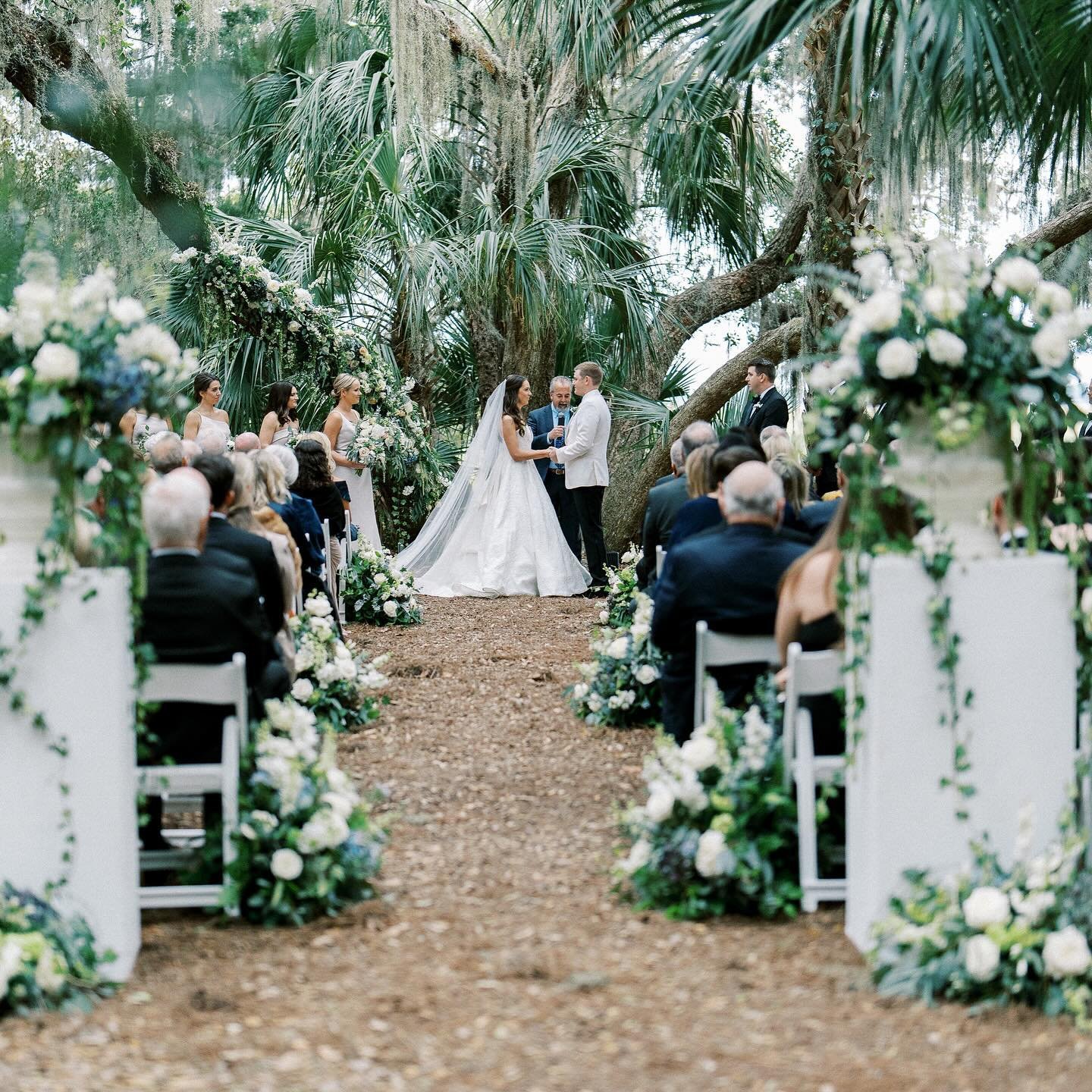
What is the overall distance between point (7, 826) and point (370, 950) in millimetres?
960

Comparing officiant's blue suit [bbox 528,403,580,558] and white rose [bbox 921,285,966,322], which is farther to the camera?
officiant's blue suit [bbox 528,403,580,558]

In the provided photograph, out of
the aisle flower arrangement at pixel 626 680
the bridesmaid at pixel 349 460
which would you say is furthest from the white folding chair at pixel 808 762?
the bridesmaid at pixel 349 460

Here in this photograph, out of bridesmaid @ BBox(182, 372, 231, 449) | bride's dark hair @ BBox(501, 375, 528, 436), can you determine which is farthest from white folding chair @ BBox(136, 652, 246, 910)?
bride's dark hair @ BBox(501, 375, 528, 436)

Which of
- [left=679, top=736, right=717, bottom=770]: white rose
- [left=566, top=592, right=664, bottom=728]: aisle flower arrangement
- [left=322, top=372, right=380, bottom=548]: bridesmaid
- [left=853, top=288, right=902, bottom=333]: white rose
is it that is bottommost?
[left=679, top=736, right=717, bottom=770]: white rose

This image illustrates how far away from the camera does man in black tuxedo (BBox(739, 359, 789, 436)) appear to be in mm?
10266

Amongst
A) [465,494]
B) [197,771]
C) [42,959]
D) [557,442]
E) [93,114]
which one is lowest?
[42,959]

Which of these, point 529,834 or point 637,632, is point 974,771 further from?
point 637,632

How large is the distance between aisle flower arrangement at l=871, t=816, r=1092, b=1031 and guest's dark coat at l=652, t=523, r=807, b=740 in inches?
50.5

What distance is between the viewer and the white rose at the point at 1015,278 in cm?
363

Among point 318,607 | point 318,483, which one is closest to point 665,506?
point 318,607

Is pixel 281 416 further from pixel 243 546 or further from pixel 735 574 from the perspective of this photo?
pixel 735 574

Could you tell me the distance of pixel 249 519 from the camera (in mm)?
5547

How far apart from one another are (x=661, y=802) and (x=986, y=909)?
0.99 metres

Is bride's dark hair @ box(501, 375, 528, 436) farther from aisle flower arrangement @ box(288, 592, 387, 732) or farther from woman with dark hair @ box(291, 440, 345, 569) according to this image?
aisle flower arrangement @ box(288, 592, 387, 732)
